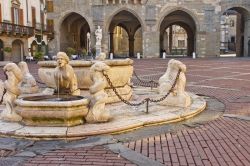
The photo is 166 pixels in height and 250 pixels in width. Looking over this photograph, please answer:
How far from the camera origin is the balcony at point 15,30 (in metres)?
30.4

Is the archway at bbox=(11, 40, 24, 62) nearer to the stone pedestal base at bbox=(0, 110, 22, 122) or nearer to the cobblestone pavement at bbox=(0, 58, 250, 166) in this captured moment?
the stone pedestal base at bbox=(0, 110, 22, 122)

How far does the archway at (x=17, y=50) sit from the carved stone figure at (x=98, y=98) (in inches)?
1180

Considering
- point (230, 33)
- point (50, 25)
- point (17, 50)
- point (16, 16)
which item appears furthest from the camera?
point (230, 33)

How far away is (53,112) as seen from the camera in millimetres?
6098

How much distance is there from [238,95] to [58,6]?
32260 millimetres

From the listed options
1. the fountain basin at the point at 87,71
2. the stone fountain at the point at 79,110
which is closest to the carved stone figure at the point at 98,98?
the stone fountain at the point at 79,110

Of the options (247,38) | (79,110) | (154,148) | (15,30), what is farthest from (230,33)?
(154,148)

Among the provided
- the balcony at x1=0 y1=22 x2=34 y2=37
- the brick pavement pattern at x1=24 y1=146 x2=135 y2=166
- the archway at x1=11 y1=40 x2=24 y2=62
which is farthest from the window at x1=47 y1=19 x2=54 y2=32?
the brick pavement pattern at x1=24 y1=146 x2=135 y2=166

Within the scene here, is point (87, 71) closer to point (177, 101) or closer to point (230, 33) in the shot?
point (177, 101)

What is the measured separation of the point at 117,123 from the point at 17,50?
3149cm

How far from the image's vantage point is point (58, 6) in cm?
3928

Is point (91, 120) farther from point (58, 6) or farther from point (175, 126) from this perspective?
point (58, 6)

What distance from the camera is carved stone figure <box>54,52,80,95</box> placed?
7238 millimetres

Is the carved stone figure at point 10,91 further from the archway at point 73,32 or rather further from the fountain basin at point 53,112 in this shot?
the archway at point 73,32
